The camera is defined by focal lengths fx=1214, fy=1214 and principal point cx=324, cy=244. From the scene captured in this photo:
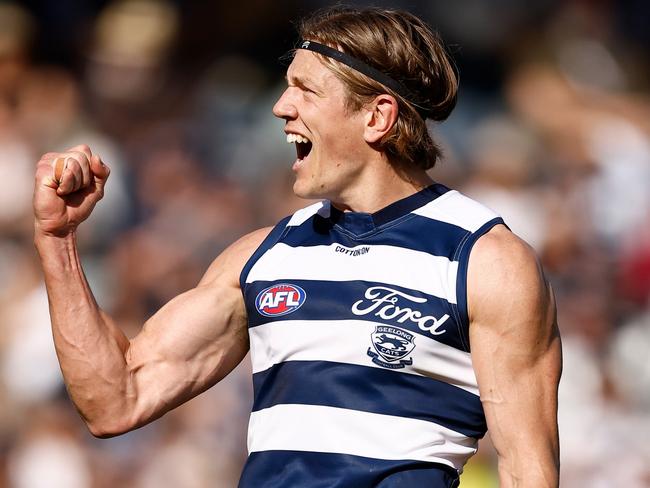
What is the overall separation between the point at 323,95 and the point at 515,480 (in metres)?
1.30

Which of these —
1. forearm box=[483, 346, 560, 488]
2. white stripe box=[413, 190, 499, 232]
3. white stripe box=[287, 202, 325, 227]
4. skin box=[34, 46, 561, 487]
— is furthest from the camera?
white stripe box=[287, 202, 325, 227]

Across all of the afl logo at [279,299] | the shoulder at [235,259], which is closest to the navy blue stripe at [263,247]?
the shoulder at [235,259]

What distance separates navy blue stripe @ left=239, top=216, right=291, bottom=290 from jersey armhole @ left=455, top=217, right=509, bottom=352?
66 centimetres

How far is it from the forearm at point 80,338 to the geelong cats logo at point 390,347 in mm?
846

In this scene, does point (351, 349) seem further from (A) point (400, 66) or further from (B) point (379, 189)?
(A) point (400, 66)

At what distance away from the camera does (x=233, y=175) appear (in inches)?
356

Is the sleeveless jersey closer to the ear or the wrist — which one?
the ear

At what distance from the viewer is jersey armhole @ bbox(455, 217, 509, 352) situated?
3.39 metres

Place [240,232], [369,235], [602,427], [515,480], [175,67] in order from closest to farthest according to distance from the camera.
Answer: [515,480], [369,235], [602,427], [240,232], [175,67]

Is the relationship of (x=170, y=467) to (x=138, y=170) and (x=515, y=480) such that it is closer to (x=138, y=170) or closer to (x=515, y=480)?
(x=138, y=170)

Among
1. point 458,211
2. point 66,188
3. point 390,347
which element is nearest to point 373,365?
point 390,347

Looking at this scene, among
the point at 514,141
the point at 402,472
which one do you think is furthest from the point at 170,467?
the point at 402,472

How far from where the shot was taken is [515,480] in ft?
11.0

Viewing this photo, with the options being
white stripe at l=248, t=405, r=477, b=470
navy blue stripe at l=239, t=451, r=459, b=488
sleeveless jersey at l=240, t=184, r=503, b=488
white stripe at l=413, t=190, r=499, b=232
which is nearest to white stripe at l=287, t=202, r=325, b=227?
sleeveless jersey at l=240, t=184, r=503, b=488
